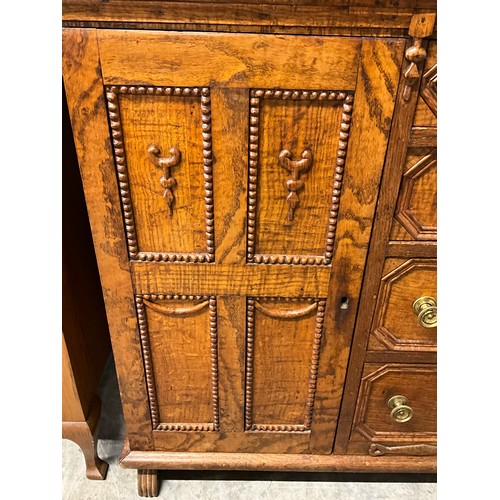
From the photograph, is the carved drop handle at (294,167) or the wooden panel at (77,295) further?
the wooden panel at (77,295)

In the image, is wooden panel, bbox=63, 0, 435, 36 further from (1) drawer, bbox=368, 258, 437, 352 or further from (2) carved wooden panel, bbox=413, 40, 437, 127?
(1) drawer, bbox=368, 258, 437, 352

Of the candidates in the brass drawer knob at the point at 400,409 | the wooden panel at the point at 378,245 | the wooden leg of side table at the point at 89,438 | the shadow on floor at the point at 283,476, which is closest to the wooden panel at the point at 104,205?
the wooden leg of side table at the point at 89,438

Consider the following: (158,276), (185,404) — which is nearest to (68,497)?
(185,404)

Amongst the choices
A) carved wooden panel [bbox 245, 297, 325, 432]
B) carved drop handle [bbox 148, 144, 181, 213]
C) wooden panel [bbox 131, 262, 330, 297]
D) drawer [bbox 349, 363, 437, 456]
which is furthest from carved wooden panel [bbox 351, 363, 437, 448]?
carved drop handle [bbox 148, 144, 181, 213]

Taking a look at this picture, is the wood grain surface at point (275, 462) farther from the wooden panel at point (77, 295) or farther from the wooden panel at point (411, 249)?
the wooden panel at point (411, 249)

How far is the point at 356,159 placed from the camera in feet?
2.24

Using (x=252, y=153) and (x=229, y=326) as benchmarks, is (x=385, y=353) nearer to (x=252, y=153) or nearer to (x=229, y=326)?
(x=229, y=326)

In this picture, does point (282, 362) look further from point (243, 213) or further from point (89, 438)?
point (89, 438)

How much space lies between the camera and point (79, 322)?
101 cm

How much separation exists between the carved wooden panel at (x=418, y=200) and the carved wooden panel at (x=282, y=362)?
0.60ft

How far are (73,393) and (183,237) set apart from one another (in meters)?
0.46

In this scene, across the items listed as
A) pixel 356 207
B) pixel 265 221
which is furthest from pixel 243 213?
pixel 356 207

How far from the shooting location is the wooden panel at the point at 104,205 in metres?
0.62

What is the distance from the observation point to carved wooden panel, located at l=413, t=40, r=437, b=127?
614mm
